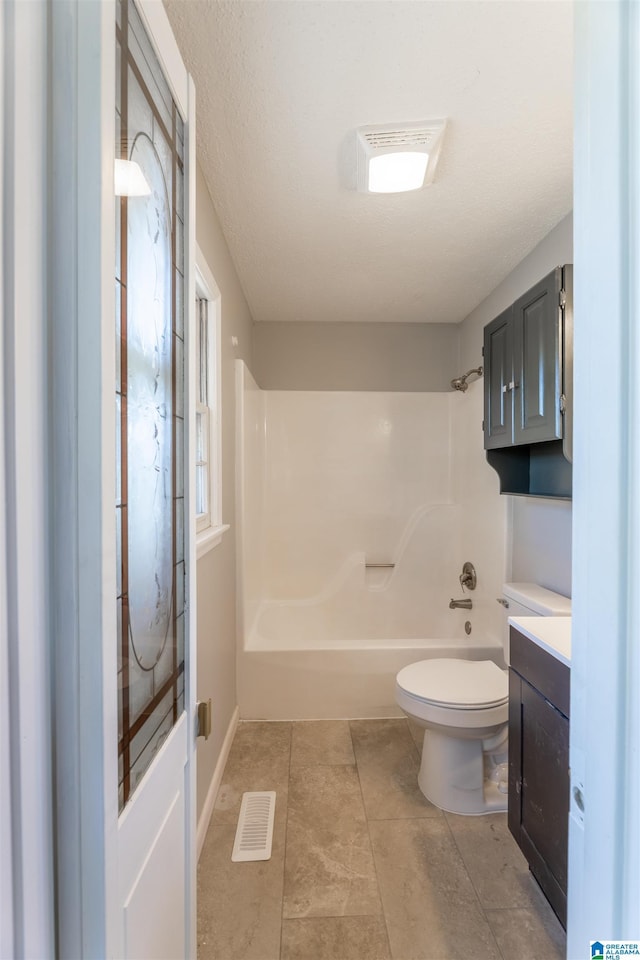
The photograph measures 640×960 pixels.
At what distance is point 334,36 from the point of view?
1081mm

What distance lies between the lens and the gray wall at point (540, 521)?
1.88m

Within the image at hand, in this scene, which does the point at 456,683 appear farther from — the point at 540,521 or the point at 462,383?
the point at 462,383

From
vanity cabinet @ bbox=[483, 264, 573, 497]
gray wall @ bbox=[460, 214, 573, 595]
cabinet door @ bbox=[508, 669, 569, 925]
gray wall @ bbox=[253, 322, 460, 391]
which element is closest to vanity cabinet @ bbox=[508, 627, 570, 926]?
cabinet door @ bbox=[508, 669, 569, 925]

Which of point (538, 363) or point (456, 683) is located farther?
point (456, 683)

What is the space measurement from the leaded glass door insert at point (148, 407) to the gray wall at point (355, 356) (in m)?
2.37

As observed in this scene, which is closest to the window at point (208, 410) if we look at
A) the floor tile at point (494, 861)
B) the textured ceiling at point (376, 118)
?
the textured ceiling at point (376, 118)

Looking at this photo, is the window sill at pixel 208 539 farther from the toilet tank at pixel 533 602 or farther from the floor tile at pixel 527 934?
the floor tile at pixel 527 934

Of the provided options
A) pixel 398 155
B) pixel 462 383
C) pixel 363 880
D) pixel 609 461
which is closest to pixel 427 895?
pixel 363 880

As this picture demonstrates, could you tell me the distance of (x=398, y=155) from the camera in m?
1.46

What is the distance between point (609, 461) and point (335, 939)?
1612 mm

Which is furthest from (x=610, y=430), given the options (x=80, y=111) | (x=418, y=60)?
(x=418, y=60)

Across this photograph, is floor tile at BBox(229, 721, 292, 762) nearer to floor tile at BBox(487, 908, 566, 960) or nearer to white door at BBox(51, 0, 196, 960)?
floor tile at BBox(487, 908, 566, 960)

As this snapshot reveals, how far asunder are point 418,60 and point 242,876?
2.55m

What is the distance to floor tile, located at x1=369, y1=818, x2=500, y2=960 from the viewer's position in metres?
1.26
